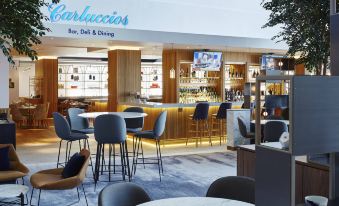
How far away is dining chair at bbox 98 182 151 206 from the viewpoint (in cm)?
300

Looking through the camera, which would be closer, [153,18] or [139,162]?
[139,162]

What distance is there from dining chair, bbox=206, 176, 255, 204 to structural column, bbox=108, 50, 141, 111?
907cm

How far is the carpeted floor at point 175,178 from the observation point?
19.6 feet

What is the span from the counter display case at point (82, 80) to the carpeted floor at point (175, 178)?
1260cm

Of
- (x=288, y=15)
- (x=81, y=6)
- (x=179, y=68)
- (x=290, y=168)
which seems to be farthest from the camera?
(x=179, y=68)

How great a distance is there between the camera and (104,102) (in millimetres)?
14039

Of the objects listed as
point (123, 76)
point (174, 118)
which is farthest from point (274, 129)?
point (123, 76)

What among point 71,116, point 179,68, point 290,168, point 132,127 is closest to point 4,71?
point 71,116

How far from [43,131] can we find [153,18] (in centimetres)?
571

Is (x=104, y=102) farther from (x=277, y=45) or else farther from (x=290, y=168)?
(x=290, y=168)

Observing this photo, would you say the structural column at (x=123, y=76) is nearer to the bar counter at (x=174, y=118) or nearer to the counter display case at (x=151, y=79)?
the bar counter at (x=174, y=118)

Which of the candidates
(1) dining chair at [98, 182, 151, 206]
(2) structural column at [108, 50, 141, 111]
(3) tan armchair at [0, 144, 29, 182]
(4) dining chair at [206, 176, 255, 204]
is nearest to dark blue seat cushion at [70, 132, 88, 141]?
(3) tan armchair at [0, 144, 29, 182]

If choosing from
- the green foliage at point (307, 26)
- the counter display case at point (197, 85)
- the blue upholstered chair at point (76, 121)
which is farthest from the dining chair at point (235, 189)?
the counter display case at point (197, 85)

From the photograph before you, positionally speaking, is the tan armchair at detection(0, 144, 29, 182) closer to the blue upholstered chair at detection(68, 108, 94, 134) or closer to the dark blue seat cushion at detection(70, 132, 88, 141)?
the dark blue seat cushion at detection(70, 132, 88, 141)
